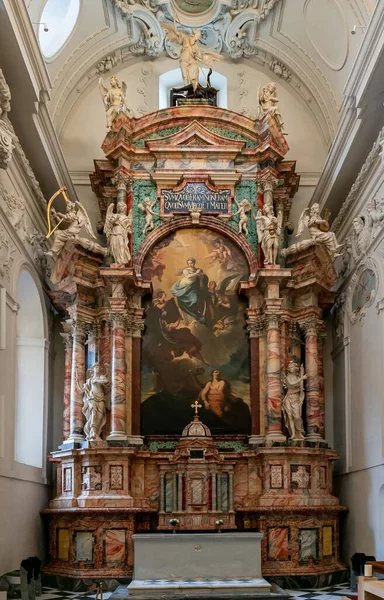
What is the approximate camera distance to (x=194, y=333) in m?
Result: 16.2

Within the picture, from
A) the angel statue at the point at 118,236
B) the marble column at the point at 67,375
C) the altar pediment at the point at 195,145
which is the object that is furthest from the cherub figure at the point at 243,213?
the marble column at the point at 67,375

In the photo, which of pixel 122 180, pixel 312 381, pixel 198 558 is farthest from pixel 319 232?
pixel 198 558

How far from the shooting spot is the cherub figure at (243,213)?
54.5 ft

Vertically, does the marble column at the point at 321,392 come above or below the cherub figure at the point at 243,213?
below

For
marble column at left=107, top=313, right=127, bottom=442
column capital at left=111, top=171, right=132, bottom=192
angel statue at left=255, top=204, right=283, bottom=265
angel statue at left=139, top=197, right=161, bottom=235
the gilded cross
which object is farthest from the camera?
column capital at left=111, top=171, right=132, bottom=192

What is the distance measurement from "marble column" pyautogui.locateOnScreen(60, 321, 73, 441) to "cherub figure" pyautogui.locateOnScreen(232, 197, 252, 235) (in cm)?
396

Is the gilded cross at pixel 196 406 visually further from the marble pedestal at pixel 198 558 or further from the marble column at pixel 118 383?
the marble pedestal at pixel 198 558

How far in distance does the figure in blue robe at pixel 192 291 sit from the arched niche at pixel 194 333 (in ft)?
0.07

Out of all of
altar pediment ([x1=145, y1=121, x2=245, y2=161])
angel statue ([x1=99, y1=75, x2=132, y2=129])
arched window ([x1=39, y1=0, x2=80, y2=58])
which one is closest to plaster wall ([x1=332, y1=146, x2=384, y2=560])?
altar pediment ([x1=145, y1=121, x2=245, y2=161])

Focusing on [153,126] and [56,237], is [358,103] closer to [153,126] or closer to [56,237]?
[153,126]

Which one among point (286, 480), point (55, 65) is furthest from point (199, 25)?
point (286, 480)

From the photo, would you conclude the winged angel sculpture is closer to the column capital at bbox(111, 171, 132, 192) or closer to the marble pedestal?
the column capital at bbox(111, 171, 132, 192)

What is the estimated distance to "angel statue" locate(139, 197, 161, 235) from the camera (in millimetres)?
16594

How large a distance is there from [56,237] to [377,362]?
647 centimetres
